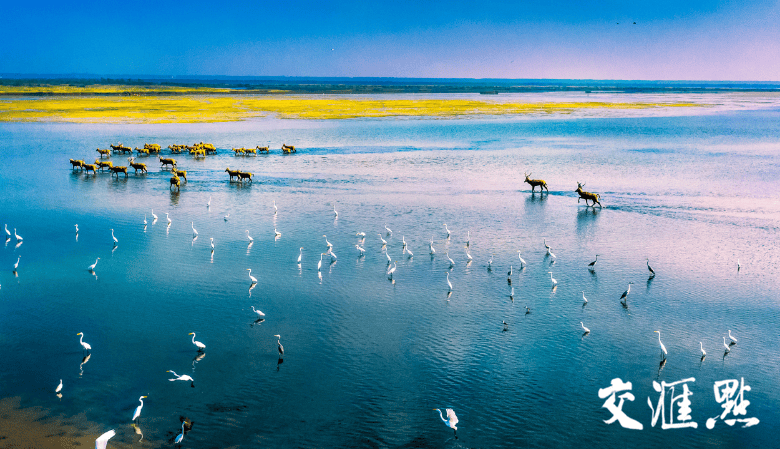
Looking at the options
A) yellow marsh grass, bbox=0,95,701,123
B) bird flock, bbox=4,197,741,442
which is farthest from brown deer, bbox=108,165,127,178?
yellow marsh grass, bbox=0,95,701,123

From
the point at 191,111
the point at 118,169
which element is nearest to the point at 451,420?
the point at 118,169

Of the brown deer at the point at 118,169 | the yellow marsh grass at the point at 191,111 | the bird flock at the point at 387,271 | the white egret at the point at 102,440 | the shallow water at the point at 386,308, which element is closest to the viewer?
the white egret at the point at 102,440

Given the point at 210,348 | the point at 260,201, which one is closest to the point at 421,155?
the point at 260,201

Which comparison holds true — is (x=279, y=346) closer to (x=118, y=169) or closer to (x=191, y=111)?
(x=118, y=169)

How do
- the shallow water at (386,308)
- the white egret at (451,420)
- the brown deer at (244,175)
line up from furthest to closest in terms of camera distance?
the brown deer at (244,175) < the shallow water at (386,308) < the white egret at (451,420)

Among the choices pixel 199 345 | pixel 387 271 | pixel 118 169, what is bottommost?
pixel 199 345

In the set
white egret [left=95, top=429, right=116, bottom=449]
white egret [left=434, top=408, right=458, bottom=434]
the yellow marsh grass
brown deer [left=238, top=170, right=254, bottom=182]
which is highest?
the yellow marsh grass

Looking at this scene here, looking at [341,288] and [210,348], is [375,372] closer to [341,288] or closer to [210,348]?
[210,348]

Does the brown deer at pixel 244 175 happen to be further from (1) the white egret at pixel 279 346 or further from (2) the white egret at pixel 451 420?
(2) the white egret at pixel 451 420

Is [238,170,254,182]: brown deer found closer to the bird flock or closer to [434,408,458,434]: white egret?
the bird flock

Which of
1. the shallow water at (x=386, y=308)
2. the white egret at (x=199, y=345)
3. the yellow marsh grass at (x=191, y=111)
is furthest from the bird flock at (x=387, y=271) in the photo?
the yellow marsh grass at (x=191, y=111)
